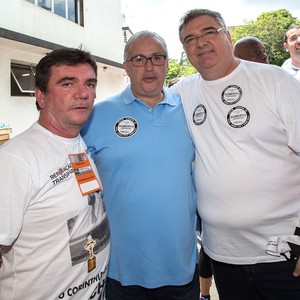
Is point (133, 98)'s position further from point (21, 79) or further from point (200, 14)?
point (21, 79)

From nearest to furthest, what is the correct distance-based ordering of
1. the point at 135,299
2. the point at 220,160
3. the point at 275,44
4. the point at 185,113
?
the point at 220,160
the point at 135,299
the point at 185,113
the point at 275,44

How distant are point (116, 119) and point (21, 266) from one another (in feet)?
3.65

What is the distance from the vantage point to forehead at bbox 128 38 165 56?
91.7 inches

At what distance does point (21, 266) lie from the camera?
61.9 inches

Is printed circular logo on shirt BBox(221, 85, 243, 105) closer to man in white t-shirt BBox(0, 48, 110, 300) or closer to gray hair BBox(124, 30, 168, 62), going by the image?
gray hair BBox(124, 30, 168, 62)

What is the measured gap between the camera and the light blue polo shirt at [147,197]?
6.72ft

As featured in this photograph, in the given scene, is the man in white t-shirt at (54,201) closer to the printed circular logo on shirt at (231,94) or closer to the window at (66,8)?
the printed circular logo on shirt at (231,94)

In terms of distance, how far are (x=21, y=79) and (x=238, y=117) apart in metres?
9.95

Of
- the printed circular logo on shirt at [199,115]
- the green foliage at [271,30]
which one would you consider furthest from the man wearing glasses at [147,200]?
the green foliage at [271,30]

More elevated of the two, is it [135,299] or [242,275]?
[242,275]

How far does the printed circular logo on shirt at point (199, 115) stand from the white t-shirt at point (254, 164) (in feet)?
0.31

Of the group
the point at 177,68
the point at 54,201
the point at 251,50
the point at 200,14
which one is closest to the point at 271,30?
the point at 177,68

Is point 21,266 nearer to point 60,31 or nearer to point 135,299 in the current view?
point 135,299

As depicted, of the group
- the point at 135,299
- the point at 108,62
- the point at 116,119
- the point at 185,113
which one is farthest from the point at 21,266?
the point at 108,62
